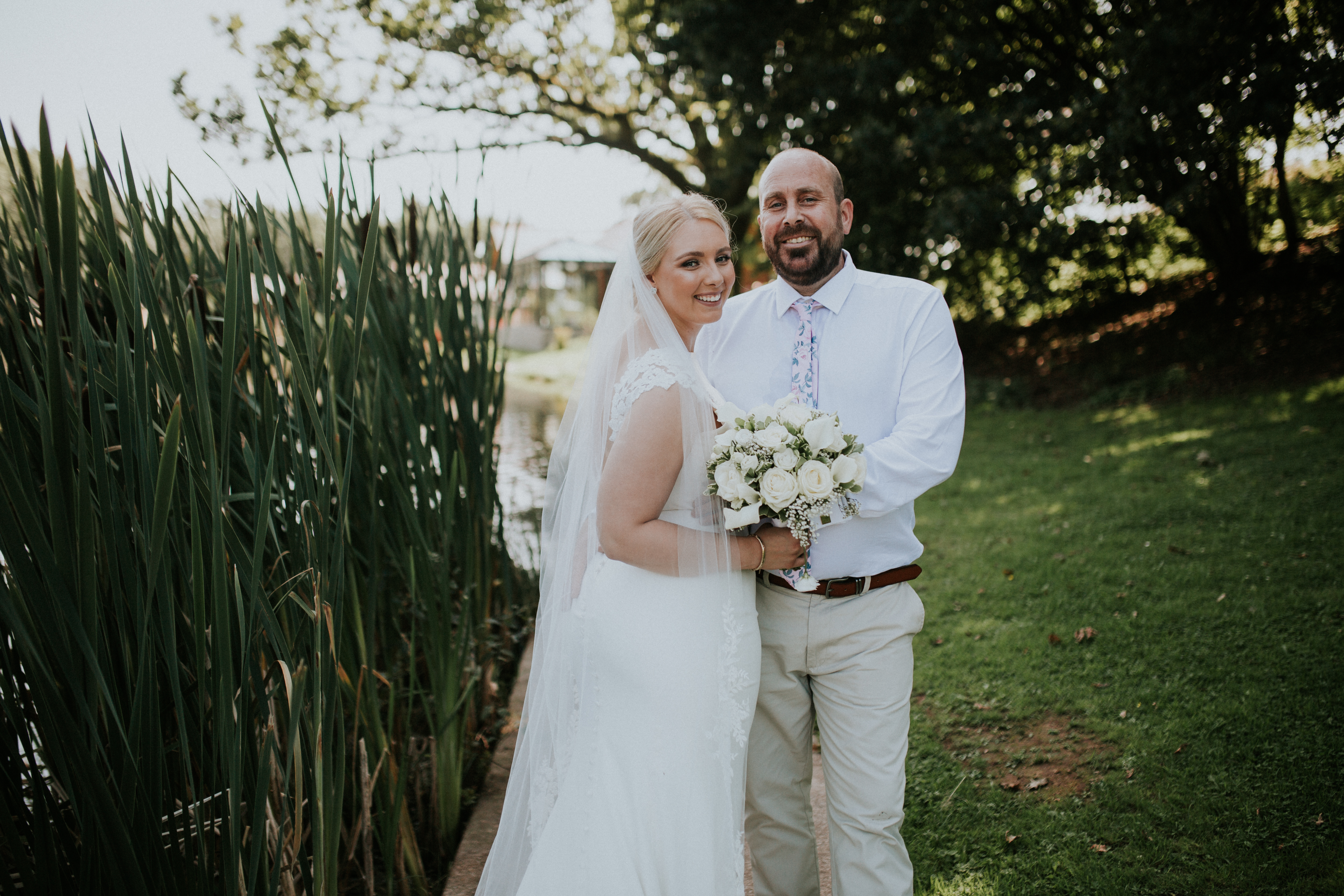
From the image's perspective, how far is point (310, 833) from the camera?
2.00m

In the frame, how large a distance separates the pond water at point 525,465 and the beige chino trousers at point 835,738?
55.0 inches

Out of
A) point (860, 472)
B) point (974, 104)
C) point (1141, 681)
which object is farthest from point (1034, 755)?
point (974, 104)

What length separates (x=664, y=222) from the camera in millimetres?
2283

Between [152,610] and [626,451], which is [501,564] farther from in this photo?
[152,610]

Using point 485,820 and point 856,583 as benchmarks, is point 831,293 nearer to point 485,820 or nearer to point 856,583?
point 856,583

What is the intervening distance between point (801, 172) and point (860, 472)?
41.1 inches

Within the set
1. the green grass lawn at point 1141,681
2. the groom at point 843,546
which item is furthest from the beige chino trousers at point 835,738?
the green grass lawn at point 1141,681

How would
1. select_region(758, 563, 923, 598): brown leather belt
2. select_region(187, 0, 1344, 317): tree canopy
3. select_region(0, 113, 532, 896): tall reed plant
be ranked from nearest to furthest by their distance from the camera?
1. select_region(0, 113, 532, 896): tall reed plant
2. select_region(758, 563, 923, 598): brown leather belt
3. select_region(187, 0, 1344, 317): tree canopy

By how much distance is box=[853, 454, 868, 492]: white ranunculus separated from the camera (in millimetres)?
1987

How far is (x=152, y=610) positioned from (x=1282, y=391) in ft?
32.2

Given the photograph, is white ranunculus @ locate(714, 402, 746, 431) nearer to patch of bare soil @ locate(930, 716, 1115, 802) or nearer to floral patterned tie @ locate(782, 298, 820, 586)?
floral patterned tie @ locate(782, 298, 820, 586)

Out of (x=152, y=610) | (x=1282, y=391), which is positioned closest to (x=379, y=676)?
(x=152, y=610)

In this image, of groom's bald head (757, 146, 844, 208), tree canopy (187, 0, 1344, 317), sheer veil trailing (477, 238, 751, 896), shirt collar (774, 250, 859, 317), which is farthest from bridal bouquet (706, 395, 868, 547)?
tree canopy (187, 0, 1344, 317)

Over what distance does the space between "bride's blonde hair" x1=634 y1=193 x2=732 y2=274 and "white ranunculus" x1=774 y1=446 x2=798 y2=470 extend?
71 cm
